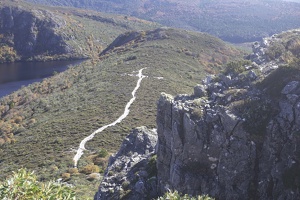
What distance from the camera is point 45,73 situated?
13488 cm

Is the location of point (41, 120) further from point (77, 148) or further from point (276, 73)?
point (276, 73)

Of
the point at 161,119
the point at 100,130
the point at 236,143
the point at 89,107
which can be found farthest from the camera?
the point at 89,107

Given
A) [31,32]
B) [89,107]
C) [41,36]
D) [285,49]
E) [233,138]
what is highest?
[285,49]

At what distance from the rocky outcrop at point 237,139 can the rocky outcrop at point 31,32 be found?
164419mm

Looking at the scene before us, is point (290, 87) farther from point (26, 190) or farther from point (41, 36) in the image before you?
point (41, 36)

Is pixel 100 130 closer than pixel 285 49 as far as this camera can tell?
No

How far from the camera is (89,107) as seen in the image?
6078cm

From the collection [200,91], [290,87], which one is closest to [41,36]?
[200,91]

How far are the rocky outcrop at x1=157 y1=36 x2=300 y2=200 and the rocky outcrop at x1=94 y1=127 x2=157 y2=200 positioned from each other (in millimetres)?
1321

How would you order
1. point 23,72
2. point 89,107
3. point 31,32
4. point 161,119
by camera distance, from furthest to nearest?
point 31,32 → point 23,72 → point 89,107 → point 161,119

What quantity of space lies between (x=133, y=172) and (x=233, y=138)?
8.82 m

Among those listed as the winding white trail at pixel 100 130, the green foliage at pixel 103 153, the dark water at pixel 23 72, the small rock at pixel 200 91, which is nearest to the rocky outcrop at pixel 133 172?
the small rock at pixel 200 91

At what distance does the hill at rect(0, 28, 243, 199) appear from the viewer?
137 feet

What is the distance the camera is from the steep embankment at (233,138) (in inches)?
685
